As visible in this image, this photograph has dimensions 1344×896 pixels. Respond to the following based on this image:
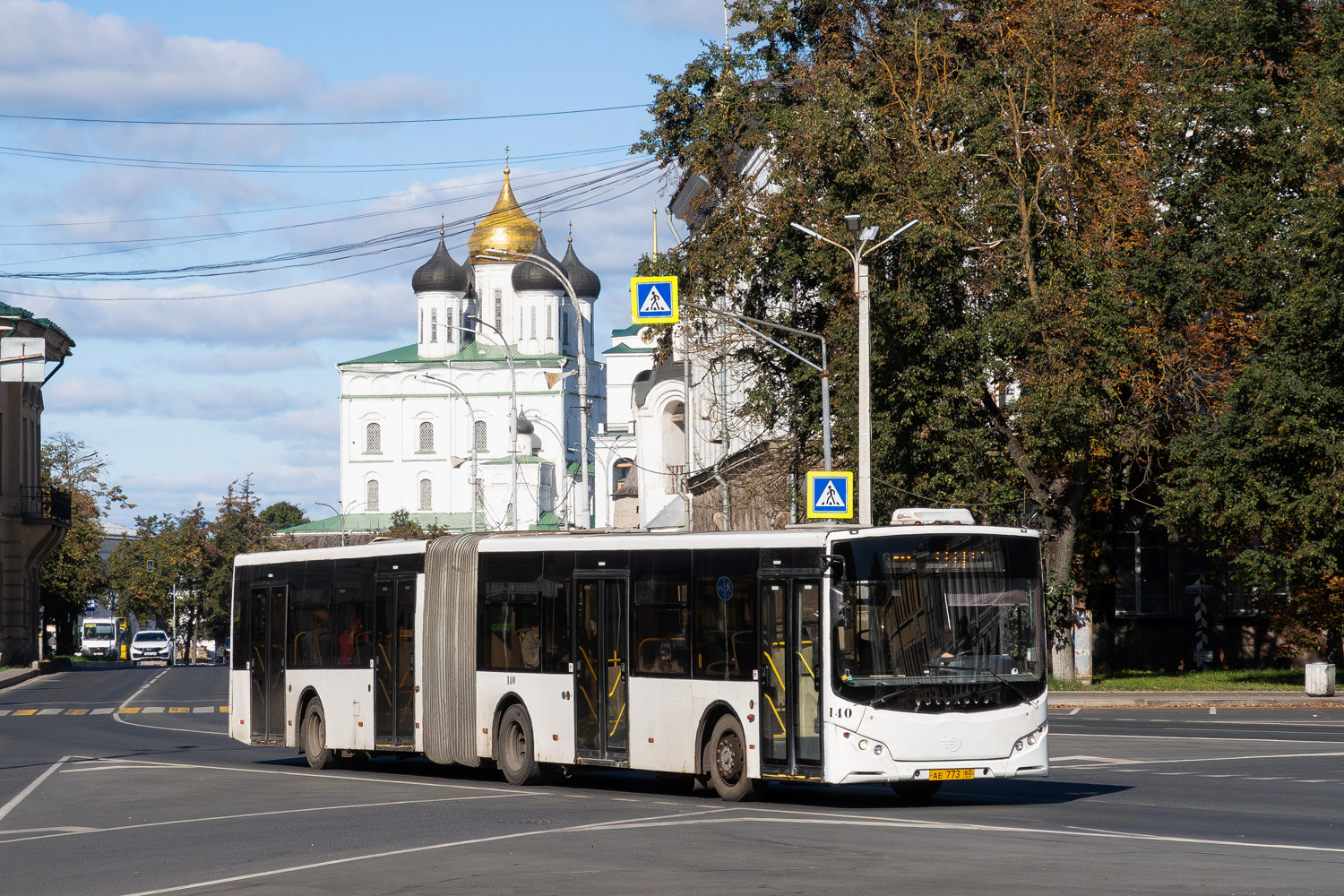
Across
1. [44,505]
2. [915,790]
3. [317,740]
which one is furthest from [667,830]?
[44,505]

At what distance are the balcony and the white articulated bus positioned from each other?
44685mm

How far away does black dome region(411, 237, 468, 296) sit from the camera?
Result: 145000 mm

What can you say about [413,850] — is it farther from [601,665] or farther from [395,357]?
[395,357]

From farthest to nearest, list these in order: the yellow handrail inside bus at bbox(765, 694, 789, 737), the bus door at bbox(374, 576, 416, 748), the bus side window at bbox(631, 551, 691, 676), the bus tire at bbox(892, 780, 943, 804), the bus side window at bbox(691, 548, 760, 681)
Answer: the bus door at bbox(374, 576, 416, 748)
the bus side window at bbox(631, 551, 691, 676)
the bus tire at bbox(892, 780, 943, 804)
the bus side window at bbox(691, 548, 760, 681)
the yellow handrail inside bus at bbox(765, 694, 789, 737)

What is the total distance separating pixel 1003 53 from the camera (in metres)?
35.8

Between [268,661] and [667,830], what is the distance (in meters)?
11.8

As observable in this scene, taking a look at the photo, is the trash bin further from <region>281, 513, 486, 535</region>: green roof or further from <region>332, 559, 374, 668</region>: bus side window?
<region>281, 513, 486, 535</region>: green roof

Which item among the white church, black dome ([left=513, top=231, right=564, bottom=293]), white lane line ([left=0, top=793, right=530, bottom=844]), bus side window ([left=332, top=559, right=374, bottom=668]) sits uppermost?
black dome ([left=513, top=231, right=564, bottom=293])

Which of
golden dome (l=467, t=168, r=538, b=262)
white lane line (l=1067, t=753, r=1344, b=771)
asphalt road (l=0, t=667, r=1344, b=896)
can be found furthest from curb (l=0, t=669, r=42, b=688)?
golden dome (l=467, t=168, r=538, b=262)

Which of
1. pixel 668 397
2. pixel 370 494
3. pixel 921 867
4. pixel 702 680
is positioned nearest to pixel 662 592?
pixel 702 680

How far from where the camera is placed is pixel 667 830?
13891 mm

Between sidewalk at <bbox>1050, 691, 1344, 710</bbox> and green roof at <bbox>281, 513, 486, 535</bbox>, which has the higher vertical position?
green roof at <bbox>281, 513, 486, 535</bbox>

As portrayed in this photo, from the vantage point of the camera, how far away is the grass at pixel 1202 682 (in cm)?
3581

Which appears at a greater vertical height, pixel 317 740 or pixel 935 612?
pixel 935 612
